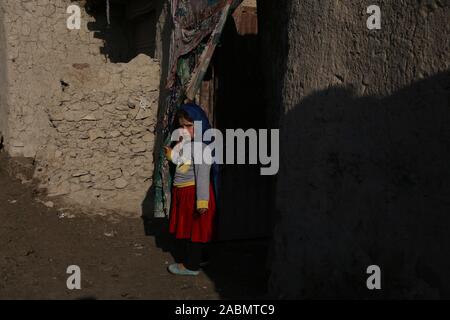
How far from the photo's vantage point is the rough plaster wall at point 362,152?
2.27m

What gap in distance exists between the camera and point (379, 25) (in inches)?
104

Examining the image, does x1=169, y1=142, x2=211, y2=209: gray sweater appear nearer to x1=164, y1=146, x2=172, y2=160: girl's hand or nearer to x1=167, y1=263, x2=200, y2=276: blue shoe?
x1=164, y1=146, x2=172, y2=160: girl's hand

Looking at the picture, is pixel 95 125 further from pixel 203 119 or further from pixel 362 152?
pixel 362 152

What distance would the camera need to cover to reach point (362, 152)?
2.73 metres

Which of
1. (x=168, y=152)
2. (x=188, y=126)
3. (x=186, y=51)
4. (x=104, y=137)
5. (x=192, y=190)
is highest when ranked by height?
(x=186, y=51)

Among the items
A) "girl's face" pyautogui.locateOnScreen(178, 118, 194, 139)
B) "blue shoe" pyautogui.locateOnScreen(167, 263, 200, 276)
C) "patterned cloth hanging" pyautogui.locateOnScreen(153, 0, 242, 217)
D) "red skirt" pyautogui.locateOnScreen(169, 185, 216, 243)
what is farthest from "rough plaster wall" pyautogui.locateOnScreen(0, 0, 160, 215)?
"girl's face" pyautogui.locateOnScreen(178, 118, 194, 139)

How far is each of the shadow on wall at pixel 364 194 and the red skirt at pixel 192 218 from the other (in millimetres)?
742

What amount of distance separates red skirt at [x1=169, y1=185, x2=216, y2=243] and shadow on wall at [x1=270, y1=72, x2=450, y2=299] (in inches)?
29.2

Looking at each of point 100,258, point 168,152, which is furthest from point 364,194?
point 100,258

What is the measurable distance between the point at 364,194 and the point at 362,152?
0.83 ft

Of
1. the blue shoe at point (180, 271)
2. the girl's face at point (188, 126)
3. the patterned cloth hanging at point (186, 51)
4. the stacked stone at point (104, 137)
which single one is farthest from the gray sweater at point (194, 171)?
the stacked stone at point (104, 137)

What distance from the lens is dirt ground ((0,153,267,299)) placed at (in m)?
3.63

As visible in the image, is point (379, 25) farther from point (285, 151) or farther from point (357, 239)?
point (357, 239)

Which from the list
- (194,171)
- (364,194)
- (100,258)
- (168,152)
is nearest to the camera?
(364,194)
